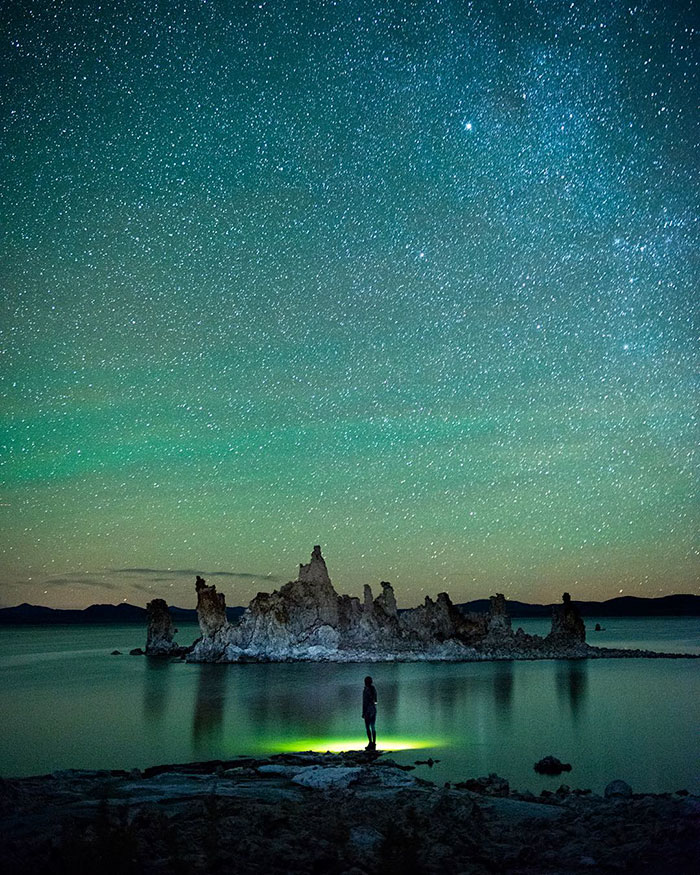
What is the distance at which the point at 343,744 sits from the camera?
2361cm

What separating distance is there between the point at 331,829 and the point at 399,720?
19013 mm

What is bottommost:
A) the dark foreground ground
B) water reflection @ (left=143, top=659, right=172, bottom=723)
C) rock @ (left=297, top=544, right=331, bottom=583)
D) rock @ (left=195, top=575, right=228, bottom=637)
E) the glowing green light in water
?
water reflection @ (left=143, top=659, right=172, bottom=723)

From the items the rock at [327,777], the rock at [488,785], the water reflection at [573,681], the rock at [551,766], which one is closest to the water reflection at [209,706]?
the rock at [327,777]

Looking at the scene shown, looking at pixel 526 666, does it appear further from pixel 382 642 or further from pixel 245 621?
pixel 245 621

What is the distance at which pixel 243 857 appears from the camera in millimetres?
10234

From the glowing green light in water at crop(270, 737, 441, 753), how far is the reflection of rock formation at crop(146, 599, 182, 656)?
67.1 meters

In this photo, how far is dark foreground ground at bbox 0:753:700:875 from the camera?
992 cm

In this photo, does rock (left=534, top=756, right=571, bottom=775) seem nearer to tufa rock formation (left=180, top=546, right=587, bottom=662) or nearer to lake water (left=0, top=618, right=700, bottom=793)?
lake water (left=0, top=618, right=700, bottom=793)

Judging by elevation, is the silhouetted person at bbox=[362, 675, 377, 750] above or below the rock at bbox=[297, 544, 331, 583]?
below

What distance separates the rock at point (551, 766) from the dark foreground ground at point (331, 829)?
4202mm

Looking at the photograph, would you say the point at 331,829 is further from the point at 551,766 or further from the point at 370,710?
the point at 551,766

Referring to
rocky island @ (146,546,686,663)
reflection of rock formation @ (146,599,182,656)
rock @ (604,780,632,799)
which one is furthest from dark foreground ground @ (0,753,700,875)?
reflection of rock formation @ (146,599,182,656)

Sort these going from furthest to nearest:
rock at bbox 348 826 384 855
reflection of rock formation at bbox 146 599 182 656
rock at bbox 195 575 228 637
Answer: reflection of rock formation at bbox 146 599 182 656 < rock at bbox 195 575 228 637 < rock at bbox 348 826 384 855

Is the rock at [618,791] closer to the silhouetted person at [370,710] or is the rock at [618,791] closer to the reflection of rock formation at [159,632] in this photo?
the silhouetted person at [370,710]
